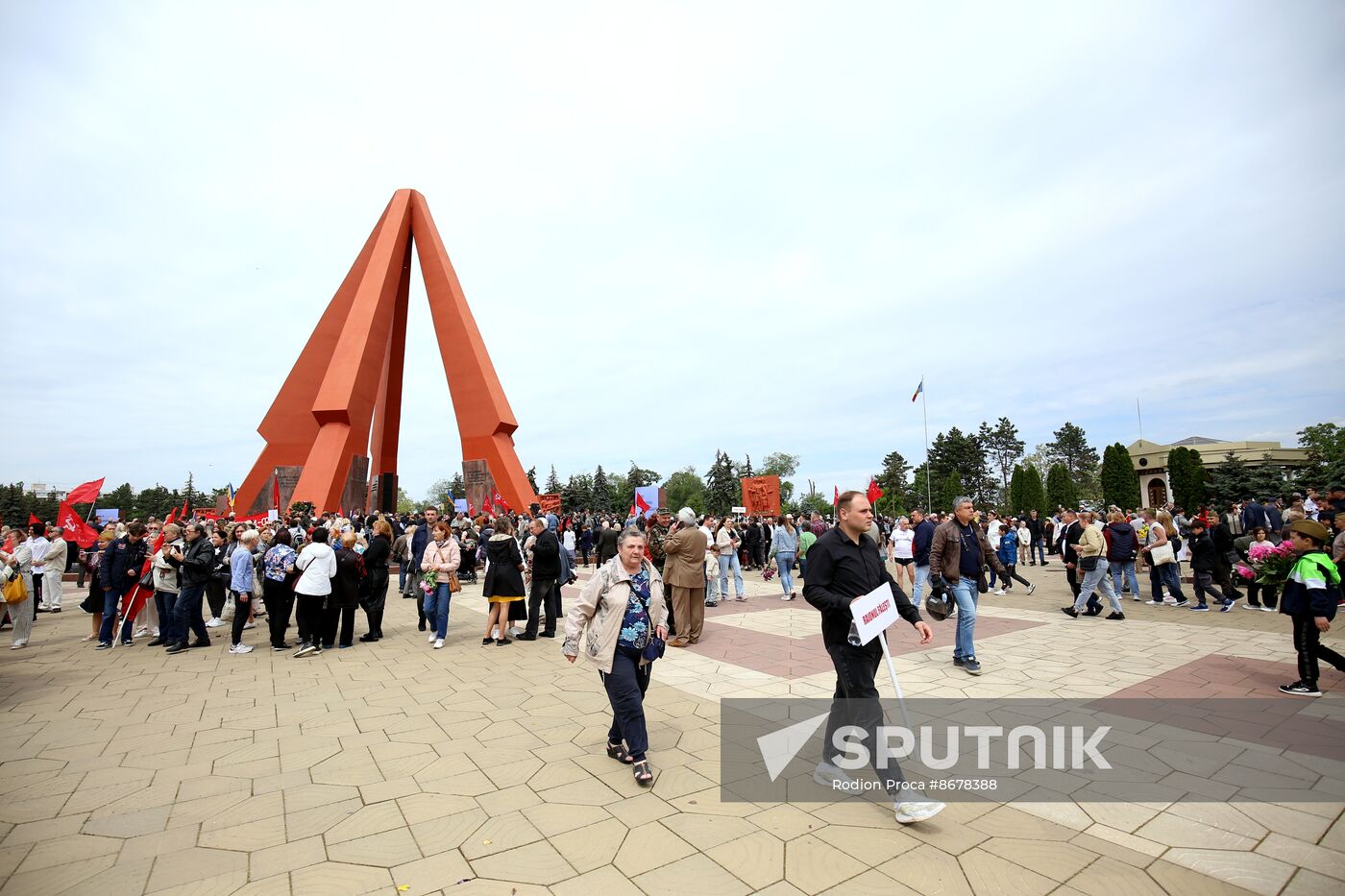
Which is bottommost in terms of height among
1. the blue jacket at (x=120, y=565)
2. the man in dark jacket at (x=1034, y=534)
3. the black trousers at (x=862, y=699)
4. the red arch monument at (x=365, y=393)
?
the man in dark jacket at (x=1034, y=534)

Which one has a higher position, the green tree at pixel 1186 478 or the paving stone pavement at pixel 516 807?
the green tree at pixel 1186 478

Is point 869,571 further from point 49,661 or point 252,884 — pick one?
point 49,661

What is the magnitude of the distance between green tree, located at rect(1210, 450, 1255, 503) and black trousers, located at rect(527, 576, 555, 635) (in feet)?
124

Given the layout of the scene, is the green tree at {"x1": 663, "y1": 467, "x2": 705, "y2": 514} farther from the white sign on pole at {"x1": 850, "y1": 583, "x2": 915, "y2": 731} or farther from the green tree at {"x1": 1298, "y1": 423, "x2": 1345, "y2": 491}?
the white sign on pole at {"x1": 850, "y1": 583, "x2": 915, "y2": 731}

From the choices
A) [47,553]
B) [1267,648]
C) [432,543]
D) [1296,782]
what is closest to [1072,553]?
[1267,648]

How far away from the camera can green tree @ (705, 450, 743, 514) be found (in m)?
75.4

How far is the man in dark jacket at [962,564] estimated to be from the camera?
6.28 meters

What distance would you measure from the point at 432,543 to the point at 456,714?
3543mm

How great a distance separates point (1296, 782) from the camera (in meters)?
3.52

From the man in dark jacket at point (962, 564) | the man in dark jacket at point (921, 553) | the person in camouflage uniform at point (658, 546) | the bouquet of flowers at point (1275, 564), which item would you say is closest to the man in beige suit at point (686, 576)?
the person in camouflage uniform at point (658, 546)

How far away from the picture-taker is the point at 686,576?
7.96 m

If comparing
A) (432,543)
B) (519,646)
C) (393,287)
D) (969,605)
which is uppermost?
(393,287)

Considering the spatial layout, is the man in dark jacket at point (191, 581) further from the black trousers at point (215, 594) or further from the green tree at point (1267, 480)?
the green tree at point (1267, 480)

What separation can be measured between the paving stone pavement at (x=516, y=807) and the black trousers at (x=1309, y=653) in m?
0.36
